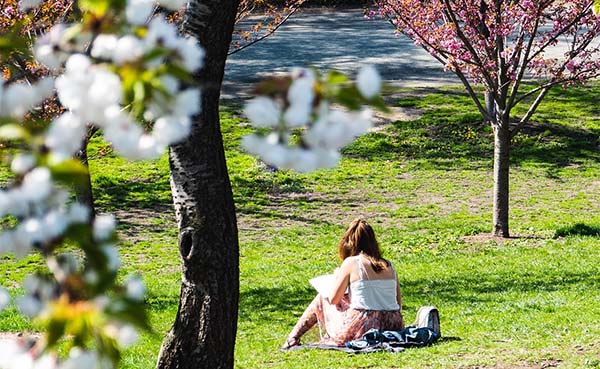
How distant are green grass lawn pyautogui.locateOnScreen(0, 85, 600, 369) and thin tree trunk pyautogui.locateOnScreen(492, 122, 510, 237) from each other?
0.21m

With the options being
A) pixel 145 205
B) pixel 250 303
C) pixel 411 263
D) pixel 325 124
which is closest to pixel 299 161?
pixel 325 124

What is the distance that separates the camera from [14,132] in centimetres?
159

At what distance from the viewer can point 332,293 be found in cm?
773

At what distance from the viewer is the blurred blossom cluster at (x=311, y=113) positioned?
1.62m

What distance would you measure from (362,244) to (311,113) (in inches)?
236

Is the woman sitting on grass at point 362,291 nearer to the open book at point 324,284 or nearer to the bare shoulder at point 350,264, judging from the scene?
the bare shoulder at point 350,264

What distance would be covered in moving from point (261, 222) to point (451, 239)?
297 centimetres

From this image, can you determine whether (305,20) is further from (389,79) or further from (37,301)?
(37,301)

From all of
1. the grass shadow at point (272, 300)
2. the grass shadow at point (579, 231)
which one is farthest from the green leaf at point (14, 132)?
the grass shadow at point (579, 231)

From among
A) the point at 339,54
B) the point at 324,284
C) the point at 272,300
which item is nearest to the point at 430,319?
the point at 324,284

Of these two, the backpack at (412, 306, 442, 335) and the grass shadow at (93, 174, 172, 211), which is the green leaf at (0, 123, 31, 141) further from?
the grass shadow at (93, 174, 172, 211)

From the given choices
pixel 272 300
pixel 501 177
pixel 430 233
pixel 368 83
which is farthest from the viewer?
pixel 430 233

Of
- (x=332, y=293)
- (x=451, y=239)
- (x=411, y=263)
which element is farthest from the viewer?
(x=451, y=239)

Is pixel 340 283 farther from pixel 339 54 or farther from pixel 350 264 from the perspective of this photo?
pixel 339 54
